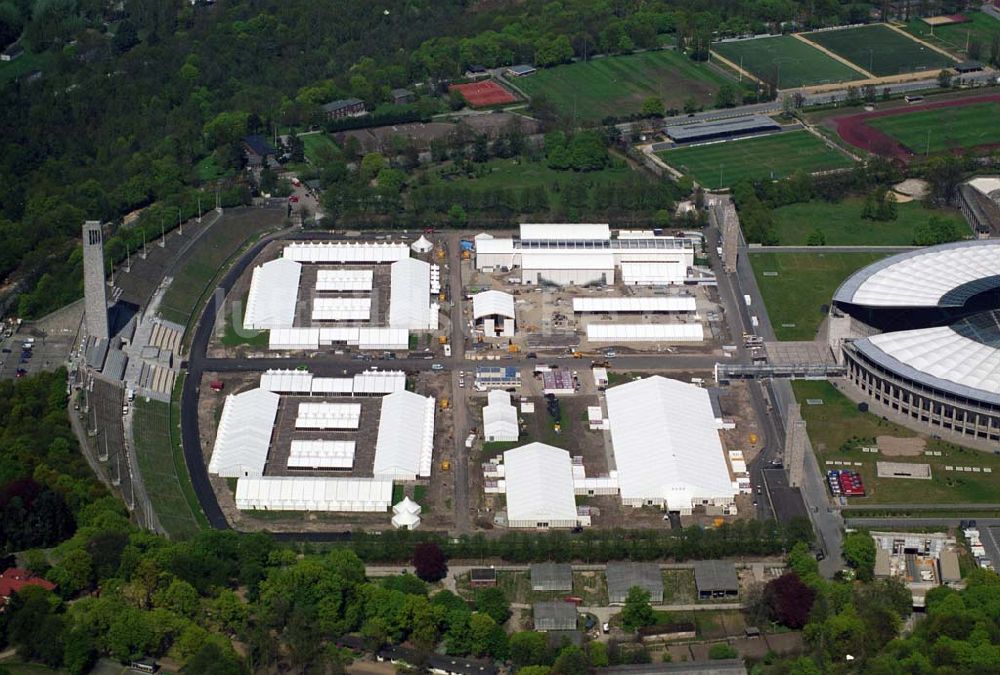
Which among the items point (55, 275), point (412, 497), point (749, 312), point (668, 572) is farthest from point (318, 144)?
point (668, 572)

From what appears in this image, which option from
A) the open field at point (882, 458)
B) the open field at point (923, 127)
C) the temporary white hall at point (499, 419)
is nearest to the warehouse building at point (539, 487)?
the temporary white hall at point (499, 419)

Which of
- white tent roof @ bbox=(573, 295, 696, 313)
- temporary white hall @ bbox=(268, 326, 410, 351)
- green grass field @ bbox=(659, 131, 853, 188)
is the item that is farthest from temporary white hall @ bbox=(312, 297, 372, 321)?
green grass field @ bbox=(659, 131, 853, 188)

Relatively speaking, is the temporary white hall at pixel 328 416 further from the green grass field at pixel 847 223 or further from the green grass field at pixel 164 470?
the green grass field at pixel 847 223

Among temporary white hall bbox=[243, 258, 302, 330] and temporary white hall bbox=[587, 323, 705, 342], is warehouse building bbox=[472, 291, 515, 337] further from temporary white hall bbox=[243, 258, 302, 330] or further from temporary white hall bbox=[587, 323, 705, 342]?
temporary white hall bbox=[243, 258, 302, 330]

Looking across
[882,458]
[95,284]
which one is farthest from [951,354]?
[95,284]

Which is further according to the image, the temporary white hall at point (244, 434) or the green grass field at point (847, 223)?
the green grass field at point (847, 223)
